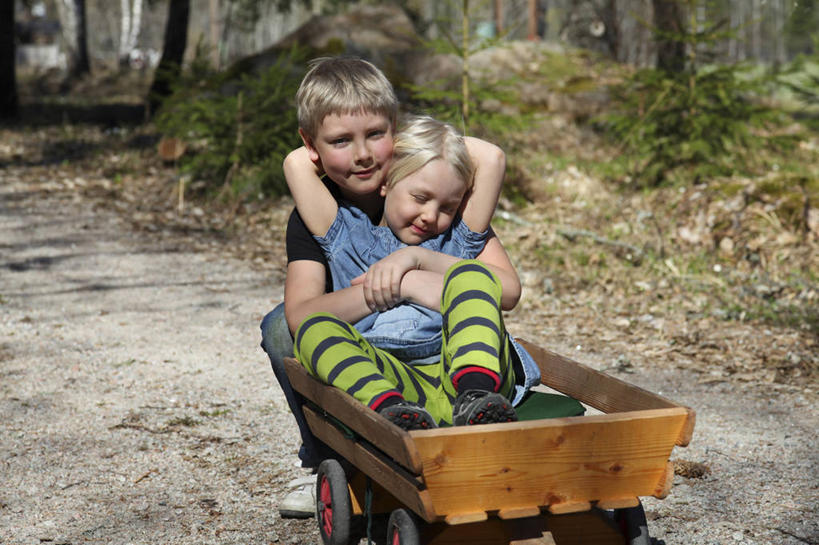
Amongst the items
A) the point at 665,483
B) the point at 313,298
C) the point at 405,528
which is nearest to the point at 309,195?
the point at 313,298

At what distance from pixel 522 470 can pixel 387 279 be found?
2.71ft

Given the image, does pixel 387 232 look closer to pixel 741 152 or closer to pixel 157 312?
pixel 157 312

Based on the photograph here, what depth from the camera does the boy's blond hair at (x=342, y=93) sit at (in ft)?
9.39

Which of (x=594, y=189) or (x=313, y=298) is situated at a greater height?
(x=313, y=298)

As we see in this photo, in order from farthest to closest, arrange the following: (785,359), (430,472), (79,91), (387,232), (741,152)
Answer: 1. (79,91)
2. (741,152)
3. (785,359)
4. (387,232)
5. (430,472)

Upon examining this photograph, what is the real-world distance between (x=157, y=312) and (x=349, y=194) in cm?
345

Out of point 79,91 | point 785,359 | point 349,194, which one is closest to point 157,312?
point 349,194

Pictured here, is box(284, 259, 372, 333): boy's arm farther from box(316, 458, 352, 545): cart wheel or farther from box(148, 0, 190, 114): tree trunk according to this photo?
box(148, 0, 190, 114): tree trunk

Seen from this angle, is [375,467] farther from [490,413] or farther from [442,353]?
[442,353]

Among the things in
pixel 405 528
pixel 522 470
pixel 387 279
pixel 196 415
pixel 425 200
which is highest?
pixel 425 200

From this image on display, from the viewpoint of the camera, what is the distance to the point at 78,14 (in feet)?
74.5

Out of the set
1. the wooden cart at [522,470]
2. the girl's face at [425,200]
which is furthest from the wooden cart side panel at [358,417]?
the girl's face at [425,200]

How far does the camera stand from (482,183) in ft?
9.87

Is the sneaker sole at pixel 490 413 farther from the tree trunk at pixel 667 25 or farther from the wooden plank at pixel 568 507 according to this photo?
the tree trunk at pixel 667 25
